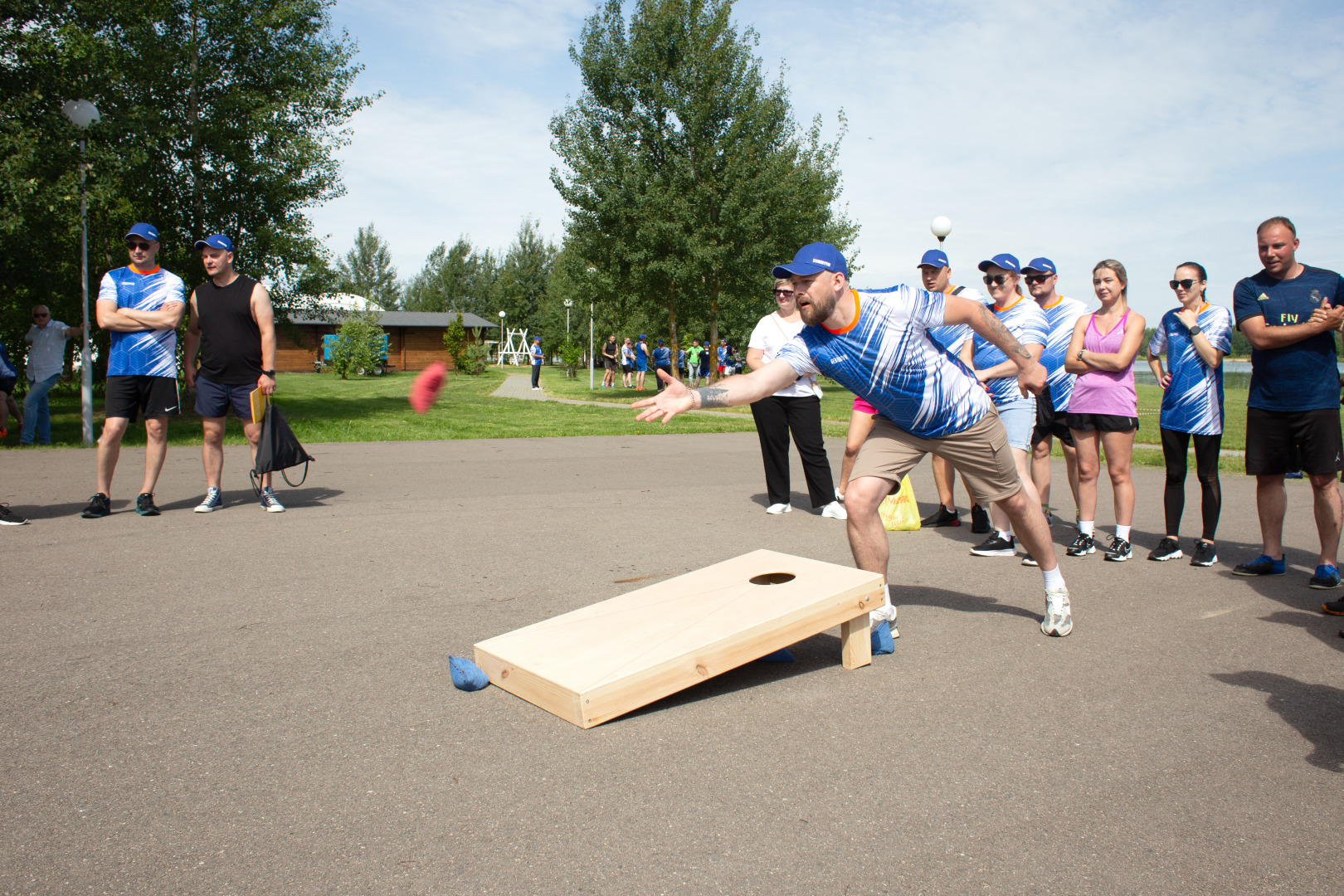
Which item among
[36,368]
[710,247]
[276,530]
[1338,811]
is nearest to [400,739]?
[1338,811]

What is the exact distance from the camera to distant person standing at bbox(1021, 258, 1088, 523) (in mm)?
7195

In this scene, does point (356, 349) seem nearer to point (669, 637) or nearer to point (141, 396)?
point (141, 396)

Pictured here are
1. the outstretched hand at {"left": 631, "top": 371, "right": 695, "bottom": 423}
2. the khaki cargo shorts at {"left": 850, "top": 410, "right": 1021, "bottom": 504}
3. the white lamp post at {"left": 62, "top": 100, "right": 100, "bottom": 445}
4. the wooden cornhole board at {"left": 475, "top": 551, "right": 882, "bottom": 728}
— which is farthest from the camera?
the white lamp post at {"left": 62, "top": 100, "right": 100, "bottom": 445}

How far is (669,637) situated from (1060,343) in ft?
16.1

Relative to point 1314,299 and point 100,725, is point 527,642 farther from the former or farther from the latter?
point 1314,299

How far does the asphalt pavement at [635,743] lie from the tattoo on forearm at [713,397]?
51.2 inches

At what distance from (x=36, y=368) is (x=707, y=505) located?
11.4 meters

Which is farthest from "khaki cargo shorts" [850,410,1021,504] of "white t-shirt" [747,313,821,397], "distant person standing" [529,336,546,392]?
"distant person standing" [529,336,546,392]

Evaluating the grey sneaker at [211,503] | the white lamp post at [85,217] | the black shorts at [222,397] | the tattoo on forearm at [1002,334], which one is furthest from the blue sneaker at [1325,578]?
the white lamp post at [85,217]

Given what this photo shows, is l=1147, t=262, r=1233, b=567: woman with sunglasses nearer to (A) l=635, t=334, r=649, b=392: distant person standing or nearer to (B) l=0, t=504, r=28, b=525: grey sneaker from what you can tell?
(B) l=0, t=504, r=28, b=525: grey sneaker

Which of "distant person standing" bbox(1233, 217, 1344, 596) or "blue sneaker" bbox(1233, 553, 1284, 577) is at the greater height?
"distant person standing" bbox(1233, 217, 1344, 596)

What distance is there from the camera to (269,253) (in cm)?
2119

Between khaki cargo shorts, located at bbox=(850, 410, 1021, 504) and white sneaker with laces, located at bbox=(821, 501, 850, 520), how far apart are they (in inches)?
147

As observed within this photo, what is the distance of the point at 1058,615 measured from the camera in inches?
191
